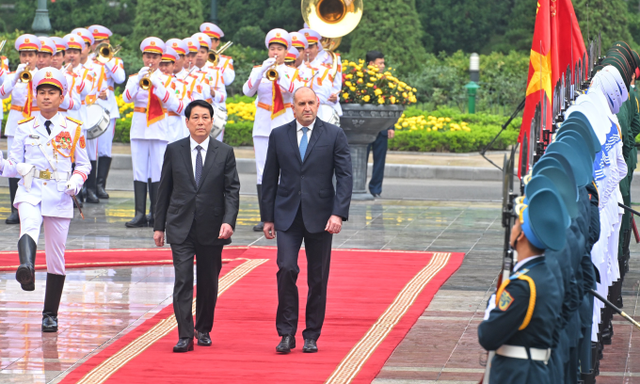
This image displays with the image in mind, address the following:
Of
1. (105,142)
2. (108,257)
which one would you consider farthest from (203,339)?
(105,142)

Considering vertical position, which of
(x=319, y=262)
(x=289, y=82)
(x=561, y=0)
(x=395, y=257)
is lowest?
(x=395, y=257)

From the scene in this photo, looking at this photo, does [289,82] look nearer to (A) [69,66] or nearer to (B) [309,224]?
(A) [69,66]

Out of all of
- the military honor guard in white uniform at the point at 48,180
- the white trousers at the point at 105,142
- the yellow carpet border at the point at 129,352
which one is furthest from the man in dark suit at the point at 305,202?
the white trousers at the point at 105,142

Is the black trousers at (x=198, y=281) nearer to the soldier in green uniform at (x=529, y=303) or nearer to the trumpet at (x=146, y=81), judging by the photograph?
the soldier in green uniform at (x=529, y=303)

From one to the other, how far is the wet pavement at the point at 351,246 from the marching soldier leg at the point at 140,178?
0.70ft

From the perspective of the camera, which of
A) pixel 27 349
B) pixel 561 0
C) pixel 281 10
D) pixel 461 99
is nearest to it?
pixel 27 349

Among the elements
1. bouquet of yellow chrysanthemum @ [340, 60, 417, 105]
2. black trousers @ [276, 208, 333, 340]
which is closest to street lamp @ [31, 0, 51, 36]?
bouquet of yellow chrysanthemum @ [340, 60, 417, 105]

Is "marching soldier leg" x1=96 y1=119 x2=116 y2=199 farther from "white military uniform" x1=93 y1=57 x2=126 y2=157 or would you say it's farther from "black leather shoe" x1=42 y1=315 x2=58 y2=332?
"black leather shoe" x1=42 y1=315 x2=58 y2=332

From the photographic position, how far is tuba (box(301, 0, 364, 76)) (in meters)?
15.8

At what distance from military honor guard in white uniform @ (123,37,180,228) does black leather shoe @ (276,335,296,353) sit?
562 cm

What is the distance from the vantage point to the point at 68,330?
7918 mm

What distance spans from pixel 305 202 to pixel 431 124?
14.5 m

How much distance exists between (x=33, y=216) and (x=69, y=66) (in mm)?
5743

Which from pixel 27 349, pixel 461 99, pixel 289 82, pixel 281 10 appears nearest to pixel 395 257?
pixel 289 82
